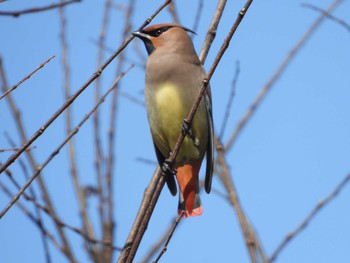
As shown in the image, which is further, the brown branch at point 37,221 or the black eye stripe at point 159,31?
the black eye stripe at point 159,31

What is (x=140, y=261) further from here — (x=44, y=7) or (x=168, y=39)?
(x=44, y=7)

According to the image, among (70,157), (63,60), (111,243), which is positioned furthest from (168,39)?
(111,243)

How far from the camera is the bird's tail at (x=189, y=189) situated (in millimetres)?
3426

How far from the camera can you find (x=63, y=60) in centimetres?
391

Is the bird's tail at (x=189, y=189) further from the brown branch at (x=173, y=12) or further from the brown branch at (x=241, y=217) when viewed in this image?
the brown branch at (x=173, y=12)

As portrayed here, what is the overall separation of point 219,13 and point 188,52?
51 centimetres

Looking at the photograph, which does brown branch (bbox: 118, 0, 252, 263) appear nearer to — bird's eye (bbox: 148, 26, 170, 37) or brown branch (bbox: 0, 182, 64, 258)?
brown branch (bbox: 0, 182, 64, 258)

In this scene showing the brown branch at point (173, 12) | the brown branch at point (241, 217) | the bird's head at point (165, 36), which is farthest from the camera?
the bird's head at point (165, 36)

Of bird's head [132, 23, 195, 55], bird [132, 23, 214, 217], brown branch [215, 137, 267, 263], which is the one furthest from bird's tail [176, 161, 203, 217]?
bird's head [132, 23, 195, 55]

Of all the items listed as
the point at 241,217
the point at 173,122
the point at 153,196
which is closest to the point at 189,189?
the point at 173,122

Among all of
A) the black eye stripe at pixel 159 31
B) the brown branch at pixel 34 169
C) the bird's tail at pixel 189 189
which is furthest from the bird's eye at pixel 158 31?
the brown branch at pixel 34 169

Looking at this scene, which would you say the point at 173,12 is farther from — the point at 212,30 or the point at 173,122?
the point at 173,122

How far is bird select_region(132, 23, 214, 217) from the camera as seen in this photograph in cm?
341

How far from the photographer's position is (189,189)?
3.53 m
